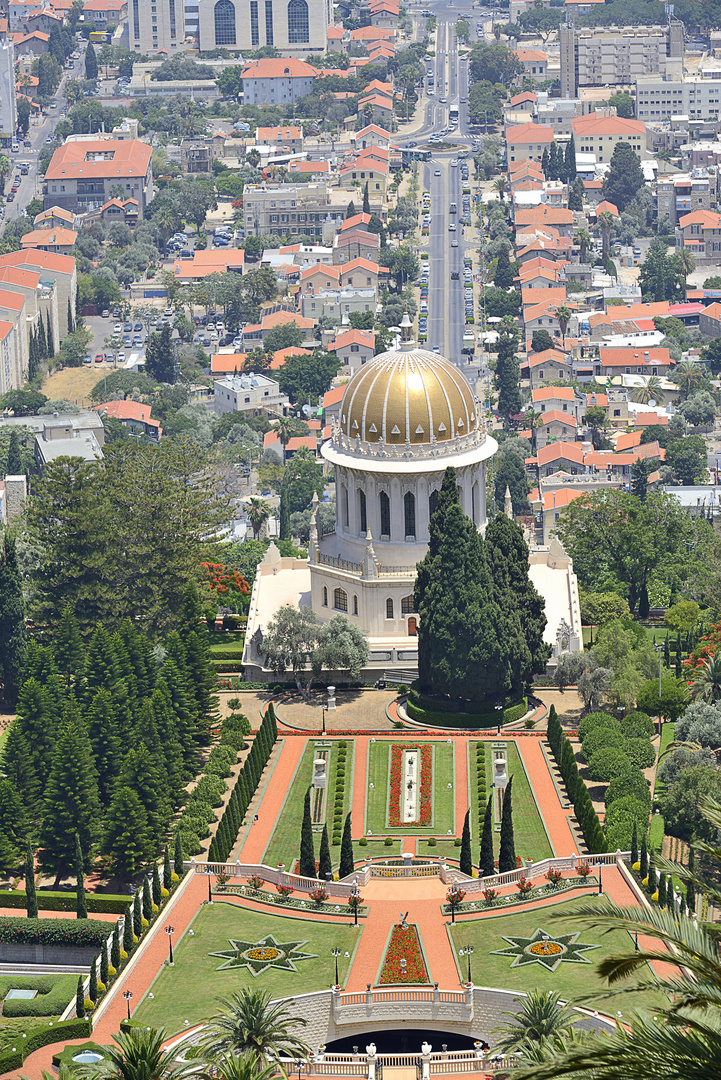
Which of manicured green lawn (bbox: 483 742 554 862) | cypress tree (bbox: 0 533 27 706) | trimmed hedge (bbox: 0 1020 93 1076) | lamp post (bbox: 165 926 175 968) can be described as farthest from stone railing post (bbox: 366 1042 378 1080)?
cypress tree (bbox: 0 533 27 706)

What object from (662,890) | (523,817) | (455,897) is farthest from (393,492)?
(662,890)

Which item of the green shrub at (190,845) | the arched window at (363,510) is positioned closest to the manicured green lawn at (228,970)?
the green shrub at (190,845)

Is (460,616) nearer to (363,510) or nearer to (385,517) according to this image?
(385,517)

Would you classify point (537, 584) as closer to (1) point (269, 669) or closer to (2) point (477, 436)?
(2) point (477, 436)

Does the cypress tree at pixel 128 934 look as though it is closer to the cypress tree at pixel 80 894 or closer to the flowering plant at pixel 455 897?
the cypress tree at pixel 80 894

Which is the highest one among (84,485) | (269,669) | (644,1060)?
(644,1060)

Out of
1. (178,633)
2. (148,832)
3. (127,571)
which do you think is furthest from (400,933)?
(127,571)
